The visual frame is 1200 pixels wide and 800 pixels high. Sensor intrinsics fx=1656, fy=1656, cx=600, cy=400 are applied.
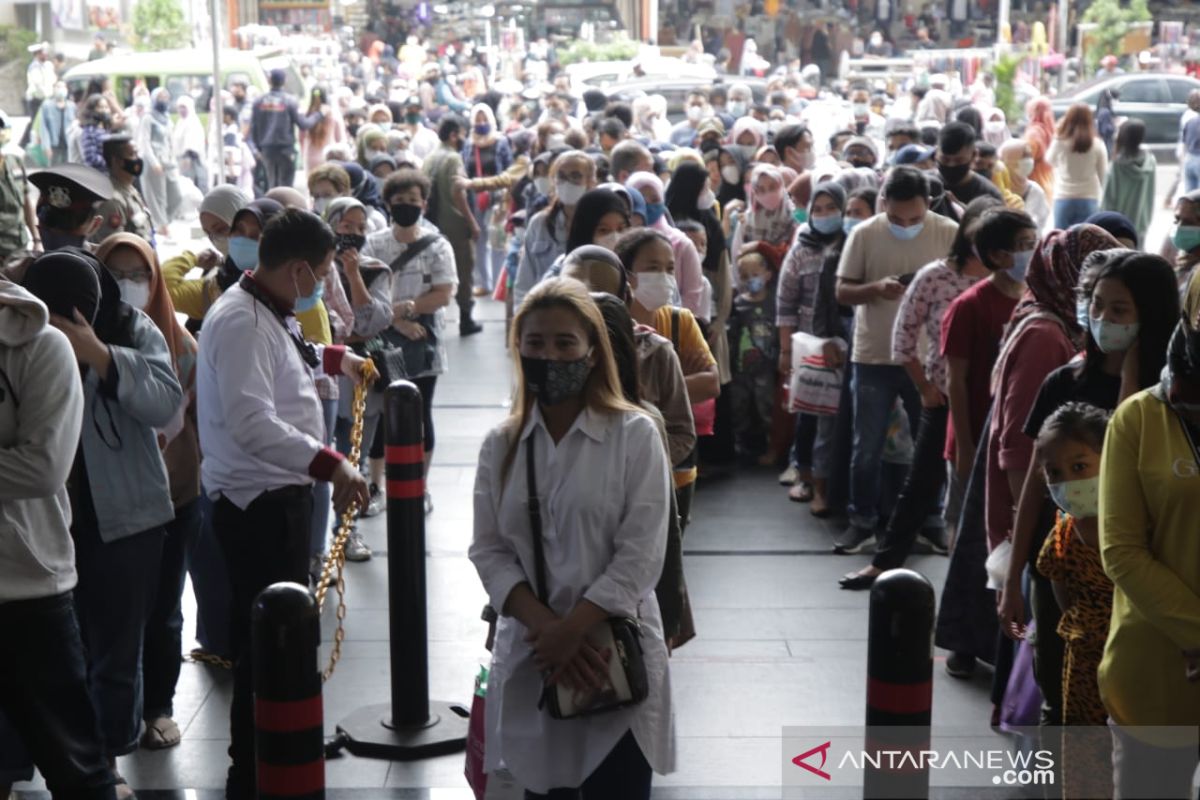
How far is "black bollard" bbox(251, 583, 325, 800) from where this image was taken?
362cm

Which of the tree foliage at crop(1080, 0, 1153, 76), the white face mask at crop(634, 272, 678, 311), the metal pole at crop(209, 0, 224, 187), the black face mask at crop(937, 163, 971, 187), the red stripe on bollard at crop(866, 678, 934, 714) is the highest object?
the tree foliage at crop(1080, 0, 1153, 76)

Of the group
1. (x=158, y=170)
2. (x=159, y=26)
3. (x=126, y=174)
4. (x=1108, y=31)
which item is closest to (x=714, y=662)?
(x=126, y=174)

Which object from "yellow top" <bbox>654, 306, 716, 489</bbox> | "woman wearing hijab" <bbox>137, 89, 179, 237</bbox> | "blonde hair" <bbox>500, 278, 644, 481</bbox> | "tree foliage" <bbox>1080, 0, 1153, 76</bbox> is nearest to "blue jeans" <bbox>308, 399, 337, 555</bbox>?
"yellow top" <bbox>654, 306, 716, 489</bbox>

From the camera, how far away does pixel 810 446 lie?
948 centimetres

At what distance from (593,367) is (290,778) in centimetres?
120

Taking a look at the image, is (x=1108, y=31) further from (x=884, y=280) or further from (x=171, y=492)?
(x=171, y=492)

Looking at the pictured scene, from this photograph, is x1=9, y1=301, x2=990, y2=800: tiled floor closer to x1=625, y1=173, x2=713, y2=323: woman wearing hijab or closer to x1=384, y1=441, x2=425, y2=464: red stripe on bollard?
x1=384, y1=441, x2=425, y2=464: red stripe on bollard

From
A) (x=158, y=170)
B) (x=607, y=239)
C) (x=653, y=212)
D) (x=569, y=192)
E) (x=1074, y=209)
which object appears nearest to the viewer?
(x=607, y=239)

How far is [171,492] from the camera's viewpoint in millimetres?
5809

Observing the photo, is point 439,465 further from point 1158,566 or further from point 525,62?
point 525,62

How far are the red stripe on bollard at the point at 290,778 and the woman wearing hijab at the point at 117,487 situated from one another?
161cm

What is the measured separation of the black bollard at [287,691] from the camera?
3.62 meters

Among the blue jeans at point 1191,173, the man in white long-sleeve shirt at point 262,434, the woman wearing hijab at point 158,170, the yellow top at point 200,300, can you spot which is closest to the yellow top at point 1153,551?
the man in white long-sleeve shirt at point 262,434

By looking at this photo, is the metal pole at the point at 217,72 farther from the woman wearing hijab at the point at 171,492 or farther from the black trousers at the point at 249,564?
the black trousers at the point at 249,564
